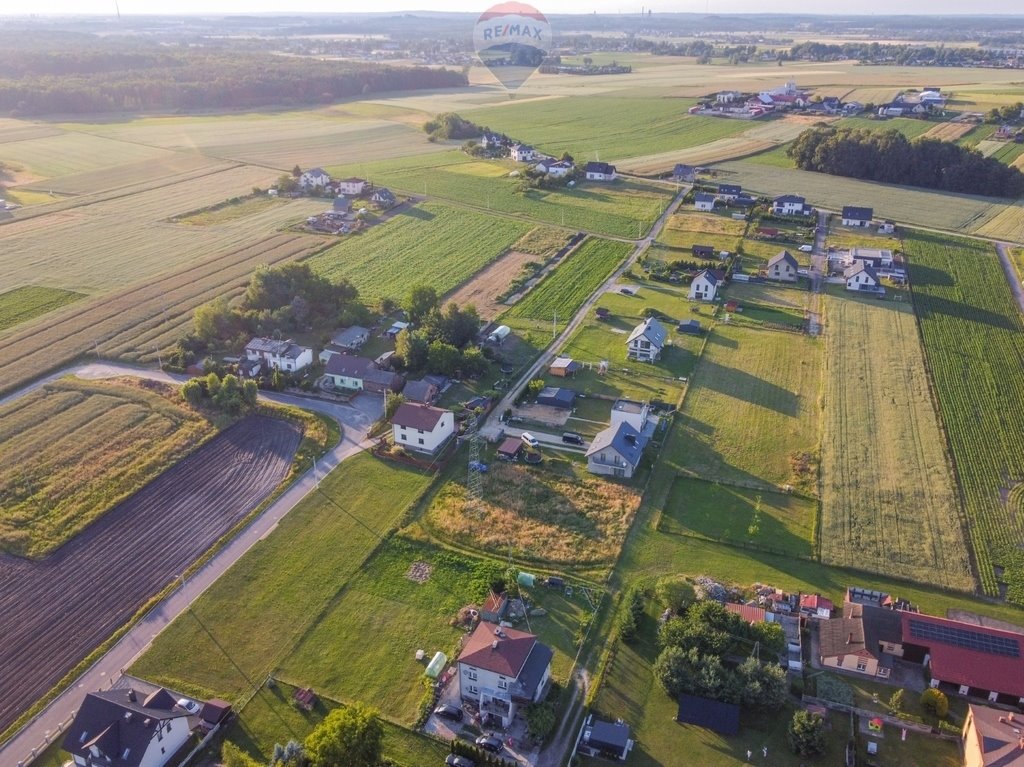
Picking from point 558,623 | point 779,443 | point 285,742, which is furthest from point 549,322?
point 285,742

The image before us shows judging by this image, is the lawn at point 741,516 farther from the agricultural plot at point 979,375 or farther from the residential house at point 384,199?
the residential house at point 384,199

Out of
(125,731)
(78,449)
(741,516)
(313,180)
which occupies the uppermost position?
(125,731)

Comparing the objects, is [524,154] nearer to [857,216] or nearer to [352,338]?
[857,216]

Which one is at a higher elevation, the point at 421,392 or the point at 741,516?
the point at 741,516

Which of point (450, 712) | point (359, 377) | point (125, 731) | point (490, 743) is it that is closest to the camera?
point (125, 731)

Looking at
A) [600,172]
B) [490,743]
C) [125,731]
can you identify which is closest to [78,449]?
[125,731]

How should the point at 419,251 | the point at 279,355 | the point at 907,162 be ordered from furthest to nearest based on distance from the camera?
the point at 907,162 → the point at 419,251 → the point at 279,355
